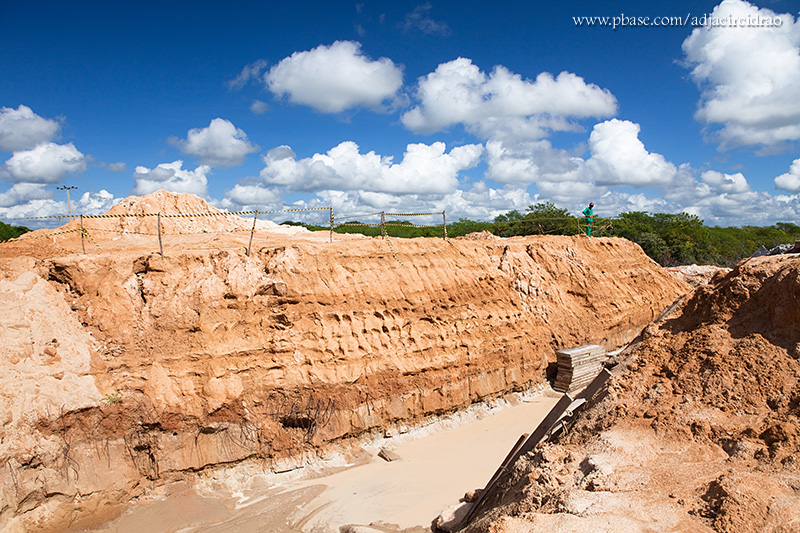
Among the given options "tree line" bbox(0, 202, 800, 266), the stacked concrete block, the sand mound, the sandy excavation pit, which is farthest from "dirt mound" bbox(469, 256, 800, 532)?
"tree line" bbox(0, 202, 800, 266)

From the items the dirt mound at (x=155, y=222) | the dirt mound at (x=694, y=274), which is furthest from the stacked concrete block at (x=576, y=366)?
the dirt mound at (x=155, y=222)

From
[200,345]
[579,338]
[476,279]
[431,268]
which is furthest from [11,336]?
[579,338]

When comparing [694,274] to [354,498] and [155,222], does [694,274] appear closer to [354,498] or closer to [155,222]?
[354,498]

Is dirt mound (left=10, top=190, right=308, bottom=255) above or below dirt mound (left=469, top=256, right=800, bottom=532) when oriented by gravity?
above

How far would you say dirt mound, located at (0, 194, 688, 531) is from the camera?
8.68 metres

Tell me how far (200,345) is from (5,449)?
11.6 feet

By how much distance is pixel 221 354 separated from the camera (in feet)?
33.9

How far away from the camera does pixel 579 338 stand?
16281 mm

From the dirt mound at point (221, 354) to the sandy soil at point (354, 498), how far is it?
0.60m

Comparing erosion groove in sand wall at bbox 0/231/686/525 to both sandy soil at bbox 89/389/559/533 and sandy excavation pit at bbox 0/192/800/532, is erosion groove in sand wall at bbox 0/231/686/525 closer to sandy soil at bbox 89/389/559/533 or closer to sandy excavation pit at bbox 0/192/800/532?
sandy excavation pit at bbox 0/192/800/532

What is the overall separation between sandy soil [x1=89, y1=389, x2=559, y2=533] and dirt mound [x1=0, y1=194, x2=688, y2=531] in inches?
23.7

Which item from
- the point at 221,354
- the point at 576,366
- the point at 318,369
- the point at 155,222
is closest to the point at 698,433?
the point at 318,369

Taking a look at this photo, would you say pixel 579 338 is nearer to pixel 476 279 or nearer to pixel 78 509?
pixel 476 279

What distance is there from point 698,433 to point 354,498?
673 cm
